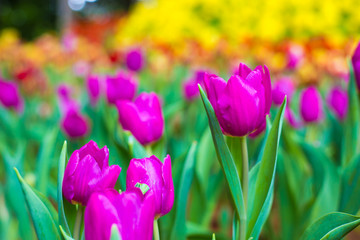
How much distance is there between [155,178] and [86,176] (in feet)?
0.24

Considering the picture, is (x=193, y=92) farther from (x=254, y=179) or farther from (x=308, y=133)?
Answer: (x=254, y=179)

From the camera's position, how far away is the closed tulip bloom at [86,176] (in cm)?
46

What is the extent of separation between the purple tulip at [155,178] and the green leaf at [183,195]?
19 centimetres

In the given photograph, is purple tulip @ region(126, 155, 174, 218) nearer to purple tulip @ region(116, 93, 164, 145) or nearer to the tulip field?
the tulip field

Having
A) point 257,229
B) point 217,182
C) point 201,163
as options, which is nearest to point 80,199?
point 257,229

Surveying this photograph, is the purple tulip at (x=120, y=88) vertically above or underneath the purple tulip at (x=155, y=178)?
above

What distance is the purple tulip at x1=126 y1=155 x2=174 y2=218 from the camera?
1.50 feet

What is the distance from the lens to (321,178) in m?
0.97

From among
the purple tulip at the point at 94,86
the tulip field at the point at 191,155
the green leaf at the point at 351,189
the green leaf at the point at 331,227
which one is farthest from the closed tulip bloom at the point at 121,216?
the purple tulip at the point at 94,86

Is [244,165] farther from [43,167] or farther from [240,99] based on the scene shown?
[43,167]

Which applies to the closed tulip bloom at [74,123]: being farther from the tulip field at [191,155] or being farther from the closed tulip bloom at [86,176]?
Result: the closed tulip bloom at [86,176]

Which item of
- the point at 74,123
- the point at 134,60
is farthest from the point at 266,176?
the point at 134,60

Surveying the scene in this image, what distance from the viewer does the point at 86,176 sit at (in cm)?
47

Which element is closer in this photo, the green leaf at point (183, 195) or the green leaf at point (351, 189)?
the green leaf at point (183, 195)
